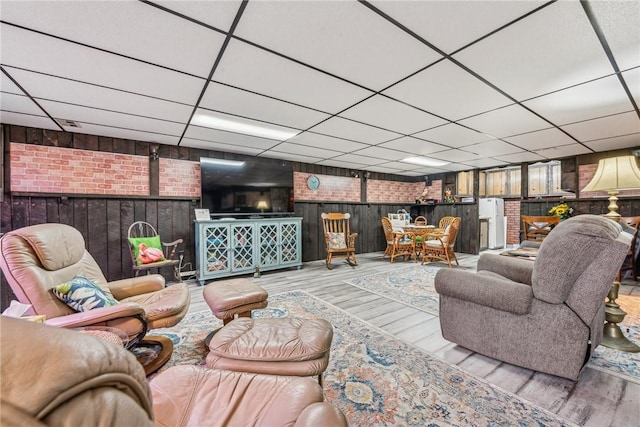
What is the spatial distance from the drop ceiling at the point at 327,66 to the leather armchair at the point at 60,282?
125 cm

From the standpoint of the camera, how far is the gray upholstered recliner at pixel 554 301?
153 cm

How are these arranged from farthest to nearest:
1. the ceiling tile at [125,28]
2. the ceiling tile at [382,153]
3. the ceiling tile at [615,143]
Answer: the ceiling tile at [382,153]
the ceiling tile at [615,143]
the ceiling tile at [125,28]

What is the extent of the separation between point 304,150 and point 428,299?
2999 millimetres

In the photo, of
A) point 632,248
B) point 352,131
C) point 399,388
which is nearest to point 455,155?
point 352,131

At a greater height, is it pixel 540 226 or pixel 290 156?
pixel 290 156

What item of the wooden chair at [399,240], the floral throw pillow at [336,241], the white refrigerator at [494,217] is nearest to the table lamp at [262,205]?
the floral throw pillow at [336,241]

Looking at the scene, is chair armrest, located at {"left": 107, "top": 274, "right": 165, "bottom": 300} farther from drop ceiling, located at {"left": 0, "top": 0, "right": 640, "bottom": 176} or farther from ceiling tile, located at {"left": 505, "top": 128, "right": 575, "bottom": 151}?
ceiling tile, located at {"left": 505, "top": 128, "right": 575, "bottom": 151}

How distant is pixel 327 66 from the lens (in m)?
1.96

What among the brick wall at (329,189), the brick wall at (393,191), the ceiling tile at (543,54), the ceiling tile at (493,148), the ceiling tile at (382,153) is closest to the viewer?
the ceiling tile at (543,54)

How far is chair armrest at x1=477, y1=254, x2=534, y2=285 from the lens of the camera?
2.22m

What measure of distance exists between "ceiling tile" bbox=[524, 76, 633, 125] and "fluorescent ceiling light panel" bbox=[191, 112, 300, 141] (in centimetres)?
271

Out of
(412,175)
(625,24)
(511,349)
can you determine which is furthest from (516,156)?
(511,349)

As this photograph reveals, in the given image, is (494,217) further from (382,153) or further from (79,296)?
(79,296)

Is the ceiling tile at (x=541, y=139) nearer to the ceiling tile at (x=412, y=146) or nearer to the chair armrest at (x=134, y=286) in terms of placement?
the ceiling tile at (x=412, y=146)
